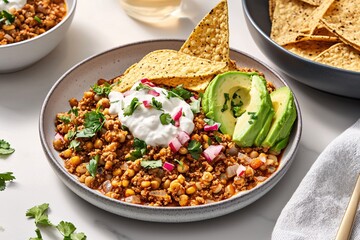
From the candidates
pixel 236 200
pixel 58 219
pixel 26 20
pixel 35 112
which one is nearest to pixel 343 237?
pixel 236 200

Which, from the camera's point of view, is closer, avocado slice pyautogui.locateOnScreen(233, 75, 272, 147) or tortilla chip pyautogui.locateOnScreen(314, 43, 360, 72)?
avocado slice pyautogui.locateOnScreen(233, 75, 272, 147)

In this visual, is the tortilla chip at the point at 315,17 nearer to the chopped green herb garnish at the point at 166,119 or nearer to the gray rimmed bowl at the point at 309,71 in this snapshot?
the gray rimmed bowl at the point at 309,71

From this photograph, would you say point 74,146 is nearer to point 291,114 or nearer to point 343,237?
point 291,114

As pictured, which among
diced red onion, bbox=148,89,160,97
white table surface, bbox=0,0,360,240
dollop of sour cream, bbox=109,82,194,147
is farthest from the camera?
diced red onion, bbox=148,89,160,97

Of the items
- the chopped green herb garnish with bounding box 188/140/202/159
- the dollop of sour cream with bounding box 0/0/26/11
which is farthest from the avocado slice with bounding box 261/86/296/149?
the dollop of sour cream with bounding box 0/0/26/11

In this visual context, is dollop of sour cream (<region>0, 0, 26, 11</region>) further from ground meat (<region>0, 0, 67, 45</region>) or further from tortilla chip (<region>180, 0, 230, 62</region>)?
tortilla chip (<region>180, 0, 230, 62</region>)

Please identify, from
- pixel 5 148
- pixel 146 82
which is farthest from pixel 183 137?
pixel 5 148

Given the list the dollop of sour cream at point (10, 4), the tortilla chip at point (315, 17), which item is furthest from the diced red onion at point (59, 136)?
the tortilla chip at point (315, 17)
